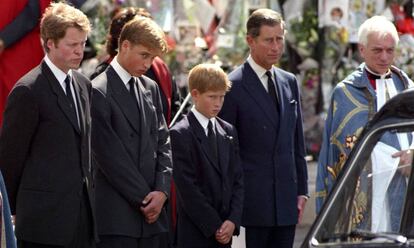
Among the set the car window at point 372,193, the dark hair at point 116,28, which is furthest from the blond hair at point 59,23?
the car window at point 372,193

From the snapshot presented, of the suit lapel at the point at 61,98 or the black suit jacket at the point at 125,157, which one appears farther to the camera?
the black suit jacket at the point at 125,157

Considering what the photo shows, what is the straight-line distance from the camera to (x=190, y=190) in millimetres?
8031

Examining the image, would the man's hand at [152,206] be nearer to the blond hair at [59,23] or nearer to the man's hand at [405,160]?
the blond hair at [59,23]

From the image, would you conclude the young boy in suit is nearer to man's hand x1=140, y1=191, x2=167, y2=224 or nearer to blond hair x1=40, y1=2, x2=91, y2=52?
man's hand x1=140, y1=191, x2=167, y2=224

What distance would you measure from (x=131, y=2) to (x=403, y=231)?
742cm

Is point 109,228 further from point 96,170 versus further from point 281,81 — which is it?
point 281,81

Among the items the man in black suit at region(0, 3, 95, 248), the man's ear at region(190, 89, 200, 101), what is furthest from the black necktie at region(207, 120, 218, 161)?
the man in black suit at region(0, 3, 95, 248)

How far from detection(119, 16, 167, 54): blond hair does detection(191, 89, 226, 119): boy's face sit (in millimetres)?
505

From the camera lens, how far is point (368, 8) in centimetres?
1329

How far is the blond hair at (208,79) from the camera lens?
818 cm

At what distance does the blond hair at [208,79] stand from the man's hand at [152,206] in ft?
2.96

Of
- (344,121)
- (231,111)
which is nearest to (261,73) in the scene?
(231,111)

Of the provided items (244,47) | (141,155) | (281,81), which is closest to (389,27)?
(281,81)

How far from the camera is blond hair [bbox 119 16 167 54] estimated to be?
25.3ft
